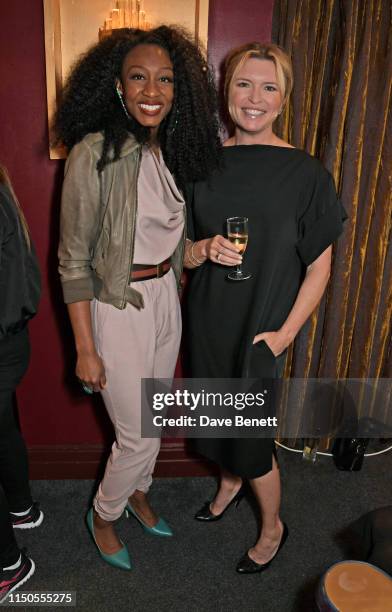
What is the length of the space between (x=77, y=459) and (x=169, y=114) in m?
1.68

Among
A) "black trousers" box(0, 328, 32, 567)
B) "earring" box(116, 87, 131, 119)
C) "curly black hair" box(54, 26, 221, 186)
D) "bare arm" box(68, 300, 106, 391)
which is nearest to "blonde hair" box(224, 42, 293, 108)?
"curly black hair" box(54, 26, 221, 186)

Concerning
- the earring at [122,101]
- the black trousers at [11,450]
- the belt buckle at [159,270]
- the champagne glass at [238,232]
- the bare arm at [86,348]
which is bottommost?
the black trousers at [11,450]

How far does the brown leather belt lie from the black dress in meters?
0.17

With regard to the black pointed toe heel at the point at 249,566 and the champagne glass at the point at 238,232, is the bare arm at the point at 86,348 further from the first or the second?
the black pointed toe heel at the point at 249,566

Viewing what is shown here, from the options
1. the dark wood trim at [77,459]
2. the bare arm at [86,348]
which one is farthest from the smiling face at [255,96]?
the dark wood trim at [77,459]

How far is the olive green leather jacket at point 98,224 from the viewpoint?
1.67 meters

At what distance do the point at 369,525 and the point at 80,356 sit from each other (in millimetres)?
1118

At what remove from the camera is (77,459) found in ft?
8.50

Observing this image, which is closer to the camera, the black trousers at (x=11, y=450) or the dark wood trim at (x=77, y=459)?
the black trousers at (x=11, y=450)

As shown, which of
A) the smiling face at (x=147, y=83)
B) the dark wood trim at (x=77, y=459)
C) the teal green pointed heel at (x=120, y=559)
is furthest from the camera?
the dark wood trim at (x=77, y=459)

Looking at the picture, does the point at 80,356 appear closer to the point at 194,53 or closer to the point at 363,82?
the point at 194,53

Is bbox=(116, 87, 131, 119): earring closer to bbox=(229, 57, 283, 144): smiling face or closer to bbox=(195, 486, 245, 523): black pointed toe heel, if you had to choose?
bbox=(229, 57, 283, 144): smiling face

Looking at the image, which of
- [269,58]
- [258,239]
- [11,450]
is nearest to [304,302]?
[258,239]

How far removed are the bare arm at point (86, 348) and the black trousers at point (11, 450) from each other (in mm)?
277
